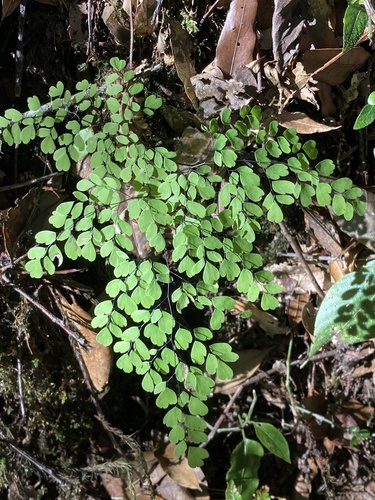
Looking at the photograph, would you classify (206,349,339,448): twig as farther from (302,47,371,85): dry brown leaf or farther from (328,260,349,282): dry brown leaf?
(302,47,371,85): dry brown leaf

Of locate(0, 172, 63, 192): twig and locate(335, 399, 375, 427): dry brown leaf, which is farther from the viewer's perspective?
locate(335, 399, 375, 427): dry brown leaf

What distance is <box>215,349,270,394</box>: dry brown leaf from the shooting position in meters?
1.82

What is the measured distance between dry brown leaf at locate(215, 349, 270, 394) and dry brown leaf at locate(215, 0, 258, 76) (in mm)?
983

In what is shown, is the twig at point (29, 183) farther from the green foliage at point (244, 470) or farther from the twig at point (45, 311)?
the green foliage at point (244, 470)

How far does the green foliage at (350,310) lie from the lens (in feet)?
4.66

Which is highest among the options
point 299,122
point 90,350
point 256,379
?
point 299,122

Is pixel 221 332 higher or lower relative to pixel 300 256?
lower

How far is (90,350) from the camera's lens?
1649 millimetres

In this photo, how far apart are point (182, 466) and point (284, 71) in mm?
1367

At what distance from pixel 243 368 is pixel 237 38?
111 cm

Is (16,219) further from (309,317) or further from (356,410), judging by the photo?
(356,410)

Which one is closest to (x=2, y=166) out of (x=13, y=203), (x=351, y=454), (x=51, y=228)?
(x=13, y=203)

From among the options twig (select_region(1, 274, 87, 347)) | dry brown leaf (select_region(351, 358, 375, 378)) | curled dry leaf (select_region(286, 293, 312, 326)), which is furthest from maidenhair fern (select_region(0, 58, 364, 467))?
dry brown leaf (select_region(351, 358, 375, 378))

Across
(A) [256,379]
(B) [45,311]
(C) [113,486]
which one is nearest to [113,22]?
(B) [45,311]
